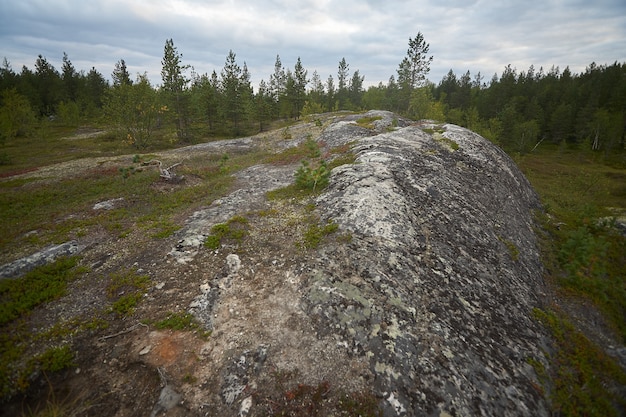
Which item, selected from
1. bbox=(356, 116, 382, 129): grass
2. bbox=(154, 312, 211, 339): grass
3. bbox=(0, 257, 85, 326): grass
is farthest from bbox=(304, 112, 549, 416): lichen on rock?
bbox=(356, 116, 382, 129): grass

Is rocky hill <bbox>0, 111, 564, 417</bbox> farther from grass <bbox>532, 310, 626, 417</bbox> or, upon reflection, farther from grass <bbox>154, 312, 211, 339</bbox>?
grass <bbox>532, 310, 626, 417</bbox>

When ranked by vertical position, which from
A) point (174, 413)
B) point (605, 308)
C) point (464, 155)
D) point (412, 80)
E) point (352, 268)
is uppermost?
point (412, 80)

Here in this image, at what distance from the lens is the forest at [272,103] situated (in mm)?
42156

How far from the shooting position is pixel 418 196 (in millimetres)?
14281

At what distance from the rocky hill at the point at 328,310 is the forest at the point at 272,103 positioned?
1400 inches

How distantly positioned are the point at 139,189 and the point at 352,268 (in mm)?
17345

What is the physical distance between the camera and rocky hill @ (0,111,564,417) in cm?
616

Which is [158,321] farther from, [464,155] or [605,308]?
[464,155]

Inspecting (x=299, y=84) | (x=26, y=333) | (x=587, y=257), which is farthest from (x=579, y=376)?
(x=299, y=84)

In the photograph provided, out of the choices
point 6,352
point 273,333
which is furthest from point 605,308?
point 6,352

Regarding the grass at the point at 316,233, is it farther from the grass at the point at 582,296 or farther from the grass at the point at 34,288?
the grass at the point at 34,288

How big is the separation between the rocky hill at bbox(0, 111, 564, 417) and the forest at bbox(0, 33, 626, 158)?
35.6 meters

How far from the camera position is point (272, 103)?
239ft

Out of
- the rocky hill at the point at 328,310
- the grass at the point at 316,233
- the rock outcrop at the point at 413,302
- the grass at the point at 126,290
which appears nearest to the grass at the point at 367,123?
the rock outcrop at the point at 413,302
